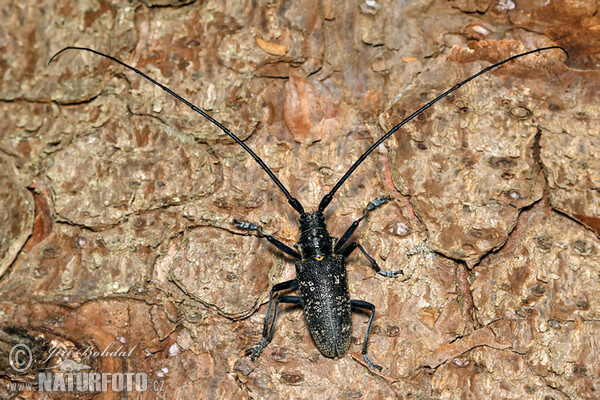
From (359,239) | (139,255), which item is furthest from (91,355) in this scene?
(359,239)

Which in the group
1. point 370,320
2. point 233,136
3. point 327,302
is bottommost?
point 370,320

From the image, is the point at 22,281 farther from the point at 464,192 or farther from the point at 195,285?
the point at 464,192

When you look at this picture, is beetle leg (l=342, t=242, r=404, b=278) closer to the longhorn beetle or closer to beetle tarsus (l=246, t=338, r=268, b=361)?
the longhorn beetle

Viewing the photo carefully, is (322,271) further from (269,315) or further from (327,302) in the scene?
(269,315)

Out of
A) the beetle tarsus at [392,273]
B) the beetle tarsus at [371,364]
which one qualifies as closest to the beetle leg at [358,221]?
the beetle tarsus at [392,273]

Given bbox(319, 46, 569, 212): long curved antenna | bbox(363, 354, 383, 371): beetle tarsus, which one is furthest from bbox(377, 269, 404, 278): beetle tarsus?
bbox(319, 46, 569, 212): long curved antenna

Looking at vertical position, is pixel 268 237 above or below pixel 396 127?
below

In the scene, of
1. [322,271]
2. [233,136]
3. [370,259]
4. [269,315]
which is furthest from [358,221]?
[233,136]
